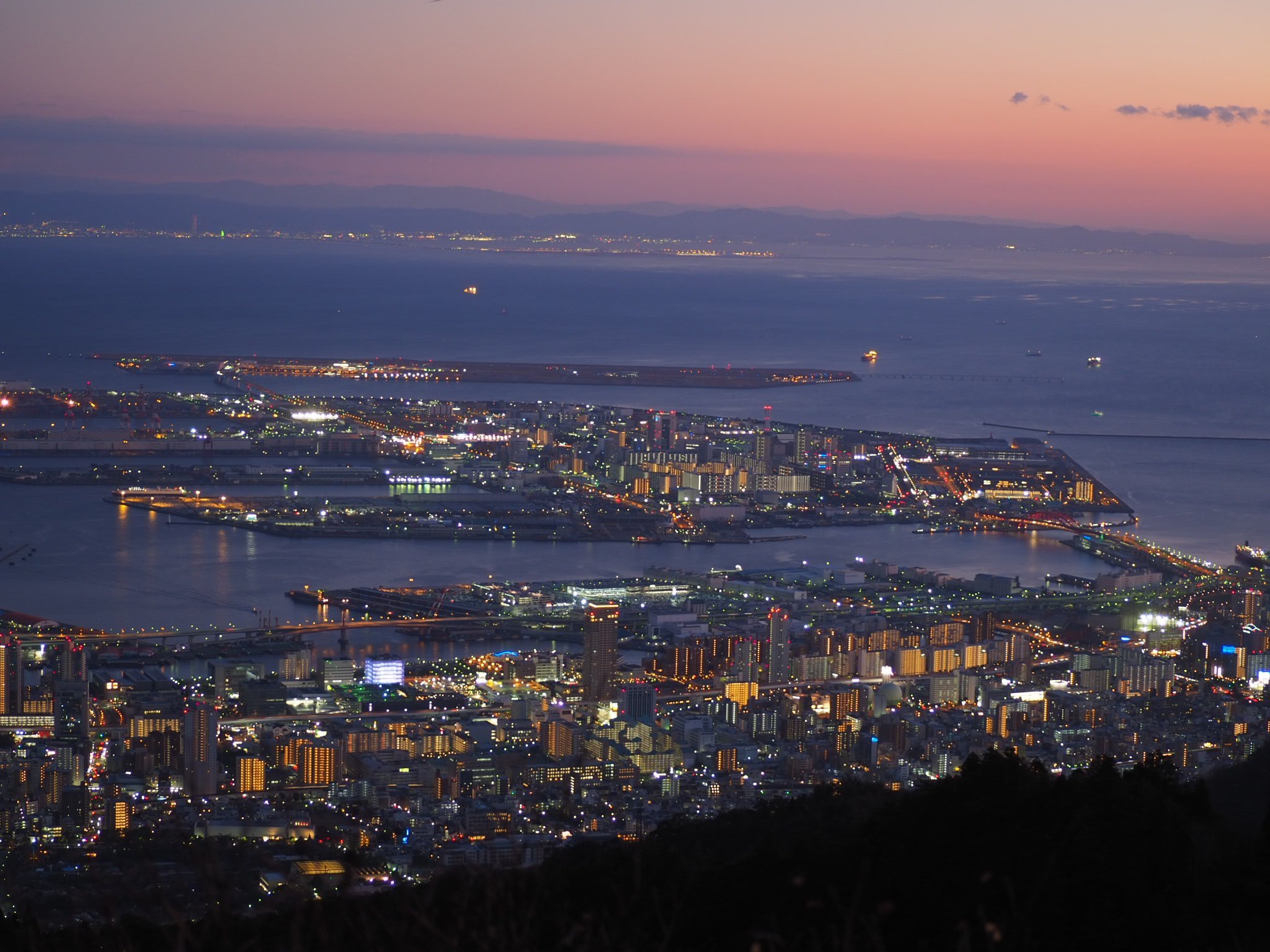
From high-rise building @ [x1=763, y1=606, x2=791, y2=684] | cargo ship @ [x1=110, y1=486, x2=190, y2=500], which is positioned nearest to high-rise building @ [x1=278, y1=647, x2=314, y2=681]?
high-rise building @ [x1=763, y1=606, x2=791, y2=684]

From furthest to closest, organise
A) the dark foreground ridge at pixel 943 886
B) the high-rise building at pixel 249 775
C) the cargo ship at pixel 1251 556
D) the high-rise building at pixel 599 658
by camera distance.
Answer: the cargo ship at pixel 1251 556 < the high-rise building at pixel 599 658 < the high-rise building at pixel 249 775 < the dark foreground ridge at pixel 943 886

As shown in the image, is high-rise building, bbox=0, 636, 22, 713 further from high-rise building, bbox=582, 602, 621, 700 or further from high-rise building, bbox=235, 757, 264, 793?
high-rise building, bbox=582, 602, 621, 700

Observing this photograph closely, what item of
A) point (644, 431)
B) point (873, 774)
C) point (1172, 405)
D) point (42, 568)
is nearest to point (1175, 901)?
point (873, 774)

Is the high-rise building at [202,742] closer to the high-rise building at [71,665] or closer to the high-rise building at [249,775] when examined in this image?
the high-rise building at [249,775]

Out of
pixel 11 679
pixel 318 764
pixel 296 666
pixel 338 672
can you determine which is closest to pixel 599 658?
pixel 338 672

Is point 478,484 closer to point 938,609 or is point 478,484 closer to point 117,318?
point 938,609

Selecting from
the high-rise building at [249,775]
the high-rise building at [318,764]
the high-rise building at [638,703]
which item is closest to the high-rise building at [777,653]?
the high-rise building at [638,703]

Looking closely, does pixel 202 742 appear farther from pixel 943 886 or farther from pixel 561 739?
pixel 943 886
